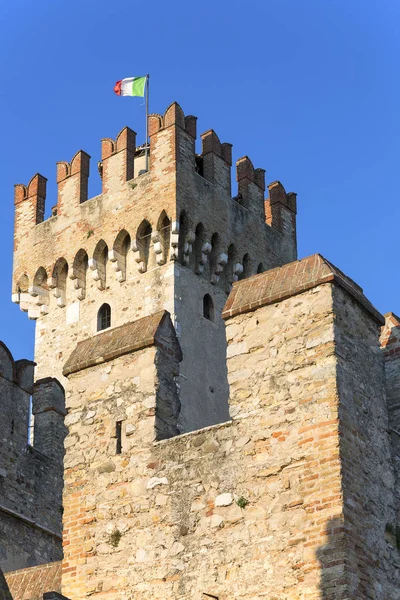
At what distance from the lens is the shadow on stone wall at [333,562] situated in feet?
29.5

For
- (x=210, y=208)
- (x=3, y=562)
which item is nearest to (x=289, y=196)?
(x=210, y=208)

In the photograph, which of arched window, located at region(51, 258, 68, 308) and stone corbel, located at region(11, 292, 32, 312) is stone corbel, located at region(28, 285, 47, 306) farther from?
arched window, located at region(51, 258, 68, 308)

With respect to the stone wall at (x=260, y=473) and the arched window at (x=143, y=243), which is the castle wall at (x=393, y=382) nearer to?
the stone wall at (x=260, y=473)

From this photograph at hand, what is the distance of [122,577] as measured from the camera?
10250 millimetres

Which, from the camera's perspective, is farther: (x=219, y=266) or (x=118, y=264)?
(x=219, y=266)

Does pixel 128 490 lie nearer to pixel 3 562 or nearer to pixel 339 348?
pixel 339 348

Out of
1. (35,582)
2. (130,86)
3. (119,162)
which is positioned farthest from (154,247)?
(35,582)

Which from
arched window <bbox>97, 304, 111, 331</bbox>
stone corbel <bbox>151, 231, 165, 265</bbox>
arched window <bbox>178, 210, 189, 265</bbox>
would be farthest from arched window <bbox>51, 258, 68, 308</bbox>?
arched window <bbox>178, 210, 189, 265</bbox>

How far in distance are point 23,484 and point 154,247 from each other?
996 cm

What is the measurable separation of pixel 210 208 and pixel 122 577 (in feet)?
54.0

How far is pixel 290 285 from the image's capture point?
33.8ft

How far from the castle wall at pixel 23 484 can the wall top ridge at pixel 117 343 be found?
4.40m

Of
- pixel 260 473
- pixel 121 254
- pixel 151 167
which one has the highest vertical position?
pixel 151 167

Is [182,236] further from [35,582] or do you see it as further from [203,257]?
[35,582]
